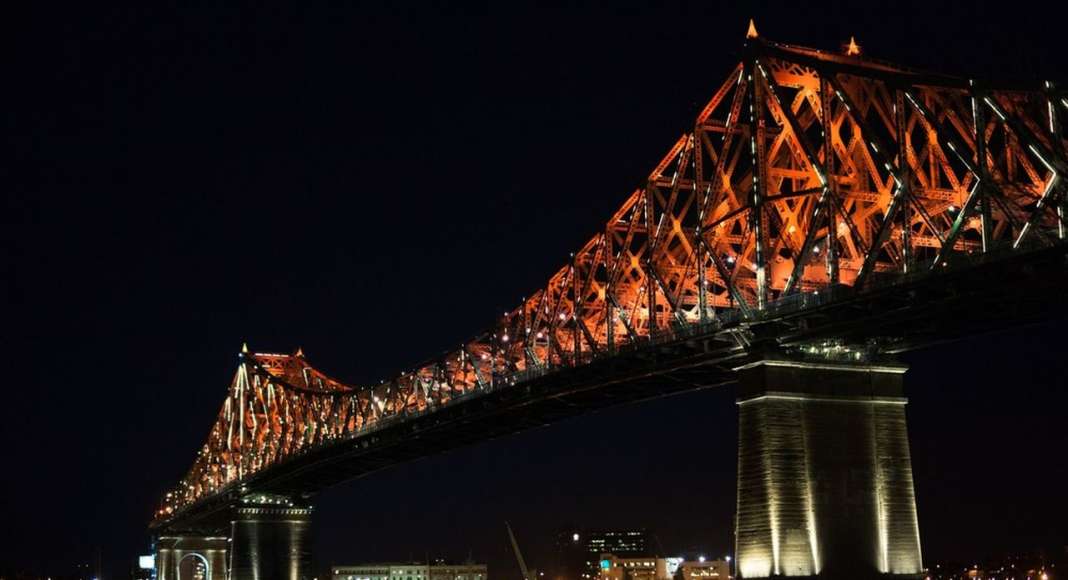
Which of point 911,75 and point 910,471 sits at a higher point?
point 911,75

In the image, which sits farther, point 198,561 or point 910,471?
point 198,561

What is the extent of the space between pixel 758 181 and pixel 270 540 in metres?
70.3

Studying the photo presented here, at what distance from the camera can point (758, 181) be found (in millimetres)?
46750

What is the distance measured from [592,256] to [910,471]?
67.9 feet

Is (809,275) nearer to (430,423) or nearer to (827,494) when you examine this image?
(827,494)

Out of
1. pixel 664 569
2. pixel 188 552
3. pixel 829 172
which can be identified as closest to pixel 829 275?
pixel 829 172

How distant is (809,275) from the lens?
48344 millimetres

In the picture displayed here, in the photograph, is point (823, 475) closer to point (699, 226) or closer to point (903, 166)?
point (903, 166)

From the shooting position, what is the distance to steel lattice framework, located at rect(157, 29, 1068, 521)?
38625 millimetres

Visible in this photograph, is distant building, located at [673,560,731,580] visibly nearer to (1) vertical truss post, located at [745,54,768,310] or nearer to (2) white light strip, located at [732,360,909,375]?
(2) white light strip, located at [732,360,909,375]

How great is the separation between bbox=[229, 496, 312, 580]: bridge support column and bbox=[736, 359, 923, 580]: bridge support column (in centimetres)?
6820

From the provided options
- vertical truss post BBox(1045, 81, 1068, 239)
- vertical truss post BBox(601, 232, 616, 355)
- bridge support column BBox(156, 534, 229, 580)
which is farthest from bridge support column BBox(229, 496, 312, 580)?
vertical truss post BBox(1045, 81, 1068, 239)

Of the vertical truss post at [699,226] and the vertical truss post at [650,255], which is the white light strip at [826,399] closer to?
the vertical truss post at [699,226]

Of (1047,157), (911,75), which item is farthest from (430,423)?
(1047,157)
